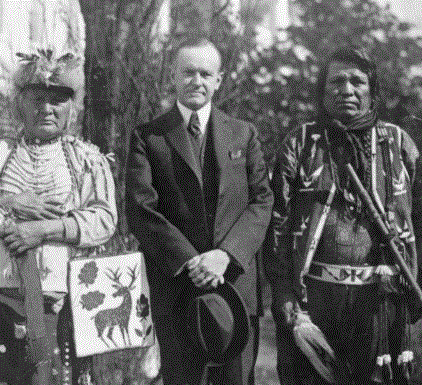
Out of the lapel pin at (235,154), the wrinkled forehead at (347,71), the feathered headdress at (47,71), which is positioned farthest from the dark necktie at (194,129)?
the wrinkled forehead at (347,71)

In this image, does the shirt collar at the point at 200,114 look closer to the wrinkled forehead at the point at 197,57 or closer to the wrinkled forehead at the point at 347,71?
the wrinkled forehead at the point at 197,57

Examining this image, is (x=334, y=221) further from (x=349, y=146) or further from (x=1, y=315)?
(x=1, y=315)

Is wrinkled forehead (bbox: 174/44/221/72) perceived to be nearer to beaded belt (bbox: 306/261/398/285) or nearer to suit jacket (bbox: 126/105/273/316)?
suit jacket (bbox: 126/105/273/316)

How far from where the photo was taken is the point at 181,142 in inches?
145

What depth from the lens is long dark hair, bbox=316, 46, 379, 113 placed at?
3.79 metres

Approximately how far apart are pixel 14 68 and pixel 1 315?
1.15 meters

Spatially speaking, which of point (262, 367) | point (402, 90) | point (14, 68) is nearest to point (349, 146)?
point (402, 90)

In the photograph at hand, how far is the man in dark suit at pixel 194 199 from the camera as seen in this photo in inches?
144

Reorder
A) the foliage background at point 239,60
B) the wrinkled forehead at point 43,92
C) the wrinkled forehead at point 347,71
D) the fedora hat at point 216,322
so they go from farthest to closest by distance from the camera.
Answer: the foliage background at point 239,60
the wrinkled forehead at point 347,71
the wrinkled forehead at point 43,92
the fedora hat at point 216,322

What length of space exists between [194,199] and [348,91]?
2.90ft

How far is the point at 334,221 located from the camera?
12.4 ft

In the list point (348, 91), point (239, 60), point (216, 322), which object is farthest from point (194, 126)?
point (239, 60)

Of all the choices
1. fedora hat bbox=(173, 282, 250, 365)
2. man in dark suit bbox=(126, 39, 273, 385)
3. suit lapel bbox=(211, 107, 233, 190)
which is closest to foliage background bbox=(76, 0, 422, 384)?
man in dark suit bbox=(126, 39, 273, 385)

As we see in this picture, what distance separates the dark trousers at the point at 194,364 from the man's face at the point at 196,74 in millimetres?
1024
